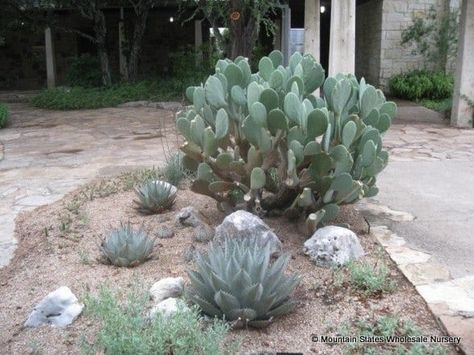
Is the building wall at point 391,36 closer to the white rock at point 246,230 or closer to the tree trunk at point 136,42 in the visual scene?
the tree trunk at point 136,42

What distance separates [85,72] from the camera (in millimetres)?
15672

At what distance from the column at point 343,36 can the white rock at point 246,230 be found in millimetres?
4195

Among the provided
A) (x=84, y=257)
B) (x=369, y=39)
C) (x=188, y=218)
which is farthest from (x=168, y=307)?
(x=369, y=39)

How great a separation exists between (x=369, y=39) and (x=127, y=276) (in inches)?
507

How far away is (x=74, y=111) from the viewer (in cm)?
1208

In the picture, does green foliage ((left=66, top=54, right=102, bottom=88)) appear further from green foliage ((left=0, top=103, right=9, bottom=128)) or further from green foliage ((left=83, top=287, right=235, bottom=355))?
green foliage ((left=83, top=287, right=235, bottom=355))

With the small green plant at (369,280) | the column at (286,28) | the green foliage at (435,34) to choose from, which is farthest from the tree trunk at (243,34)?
the small green plant at (369,280)

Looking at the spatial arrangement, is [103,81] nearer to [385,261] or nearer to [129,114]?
[129,114]

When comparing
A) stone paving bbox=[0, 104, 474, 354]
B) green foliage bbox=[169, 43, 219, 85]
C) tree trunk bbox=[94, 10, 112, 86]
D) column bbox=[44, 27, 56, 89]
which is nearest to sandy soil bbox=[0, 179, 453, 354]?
stone paving bbox=[0, 104, 474, 354]

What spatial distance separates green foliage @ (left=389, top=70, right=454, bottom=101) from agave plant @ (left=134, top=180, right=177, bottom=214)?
9755mm

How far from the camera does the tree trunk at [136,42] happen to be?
14.8m

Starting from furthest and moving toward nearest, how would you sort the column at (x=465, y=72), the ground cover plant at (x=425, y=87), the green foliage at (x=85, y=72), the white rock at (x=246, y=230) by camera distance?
the green foliage at (x=85, y=72), the ground cover plant at (x=425, y=87), the column at (x=465, y=72), the white rock at (x=246, y=230)

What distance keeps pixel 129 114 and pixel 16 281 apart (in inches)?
322

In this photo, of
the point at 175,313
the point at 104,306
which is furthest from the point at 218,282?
the point at 104,306
